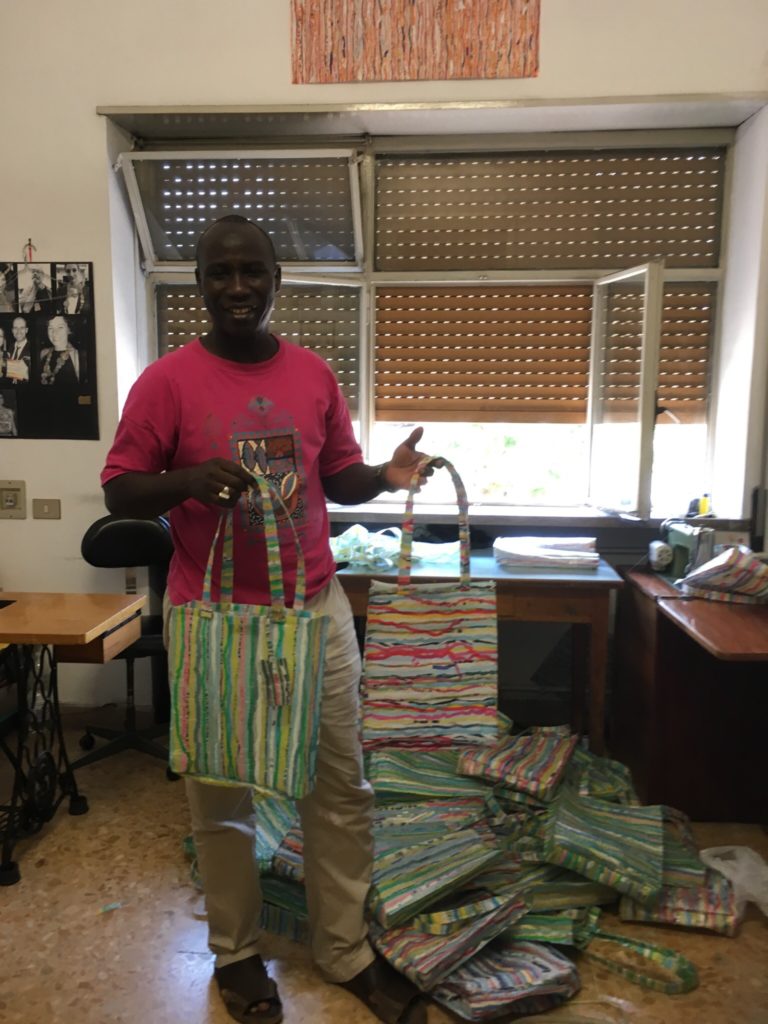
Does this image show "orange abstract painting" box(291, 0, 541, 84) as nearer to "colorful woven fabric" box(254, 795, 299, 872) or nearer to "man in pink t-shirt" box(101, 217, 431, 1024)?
"man in pink t-shirt" box(101, 217, 431, 1024)

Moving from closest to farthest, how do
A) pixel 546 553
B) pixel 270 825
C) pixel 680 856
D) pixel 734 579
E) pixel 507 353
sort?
1. pixel 680 856
2. pixel 270 825
3. pixel 734 579
4. pixel 546 553
5. pixel 507 353

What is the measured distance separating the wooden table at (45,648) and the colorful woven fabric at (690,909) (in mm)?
1593

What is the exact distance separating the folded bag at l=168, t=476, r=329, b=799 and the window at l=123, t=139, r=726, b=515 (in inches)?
74.6

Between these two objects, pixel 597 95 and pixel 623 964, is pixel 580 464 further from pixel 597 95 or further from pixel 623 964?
pixel 623 964

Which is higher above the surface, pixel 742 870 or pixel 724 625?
pixel 724 625

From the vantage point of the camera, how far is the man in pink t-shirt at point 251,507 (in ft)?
4.73

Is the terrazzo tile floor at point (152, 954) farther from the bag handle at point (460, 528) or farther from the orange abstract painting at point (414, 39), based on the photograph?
the orange abstract painting at point (414, 39)

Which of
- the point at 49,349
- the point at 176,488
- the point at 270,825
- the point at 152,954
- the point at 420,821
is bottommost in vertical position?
the point at 152,954

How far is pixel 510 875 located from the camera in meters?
1.93

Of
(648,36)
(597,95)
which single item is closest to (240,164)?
(597,95)

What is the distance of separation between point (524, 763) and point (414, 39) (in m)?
2.52

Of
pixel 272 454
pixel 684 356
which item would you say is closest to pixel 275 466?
pixel 272 454

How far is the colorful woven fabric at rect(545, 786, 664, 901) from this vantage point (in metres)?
1.87

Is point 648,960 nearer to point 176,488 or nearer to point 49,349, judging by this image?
point 176,488
